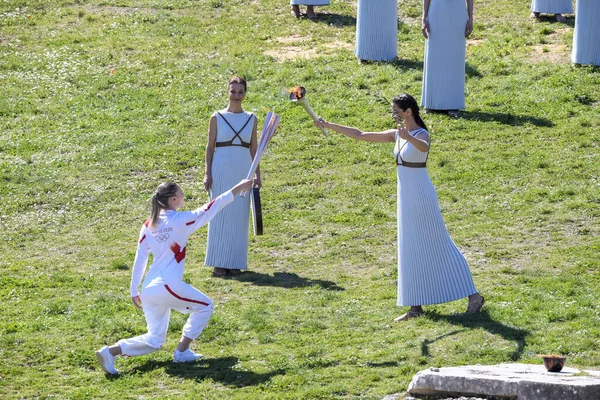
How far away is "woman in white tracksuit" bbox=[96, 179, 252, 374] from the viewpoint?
929 centimetres

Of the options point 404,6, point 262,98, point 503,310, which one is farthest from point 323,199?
point 404,6

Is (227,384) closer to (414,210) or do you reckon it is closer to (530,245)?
(414,210)

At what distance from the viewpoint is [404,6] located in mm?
24391

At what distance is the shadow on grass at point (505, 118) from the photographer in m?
17.1

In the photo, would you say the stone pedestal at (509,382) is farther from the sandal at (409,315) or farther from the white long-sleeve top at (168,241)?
the white long-sleeve top at (168,241)

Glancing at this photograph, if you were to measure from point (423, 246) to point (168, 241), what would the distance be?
2.54 meters

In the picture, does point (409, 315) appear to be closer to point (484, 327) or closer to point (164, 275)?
point (484, 327)

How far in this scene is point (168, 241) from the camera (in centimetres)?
932

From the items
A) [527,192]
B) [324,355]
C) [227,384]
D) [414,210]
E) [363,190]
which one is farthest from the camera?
[363,190]

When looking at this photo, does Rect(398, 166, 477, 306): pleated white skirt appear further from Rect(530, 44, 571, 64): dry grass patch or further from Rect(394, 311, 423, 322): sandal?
Rect(530, 44, 571, 64): dry grass patch

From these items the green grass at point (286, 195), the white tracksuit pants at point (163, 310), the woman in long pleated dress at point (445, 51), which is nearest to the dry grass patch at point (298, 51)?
the green grass at point (286, 195)

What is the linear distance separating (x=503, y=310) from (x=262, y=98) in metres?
9.65

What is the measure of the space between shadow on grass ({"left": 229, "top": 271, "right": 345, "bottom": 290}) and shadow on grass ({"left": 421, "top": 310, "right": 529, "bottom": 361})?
1.95 meters

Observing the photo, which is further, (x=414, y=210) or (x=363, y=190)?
(x=363, y=190)
